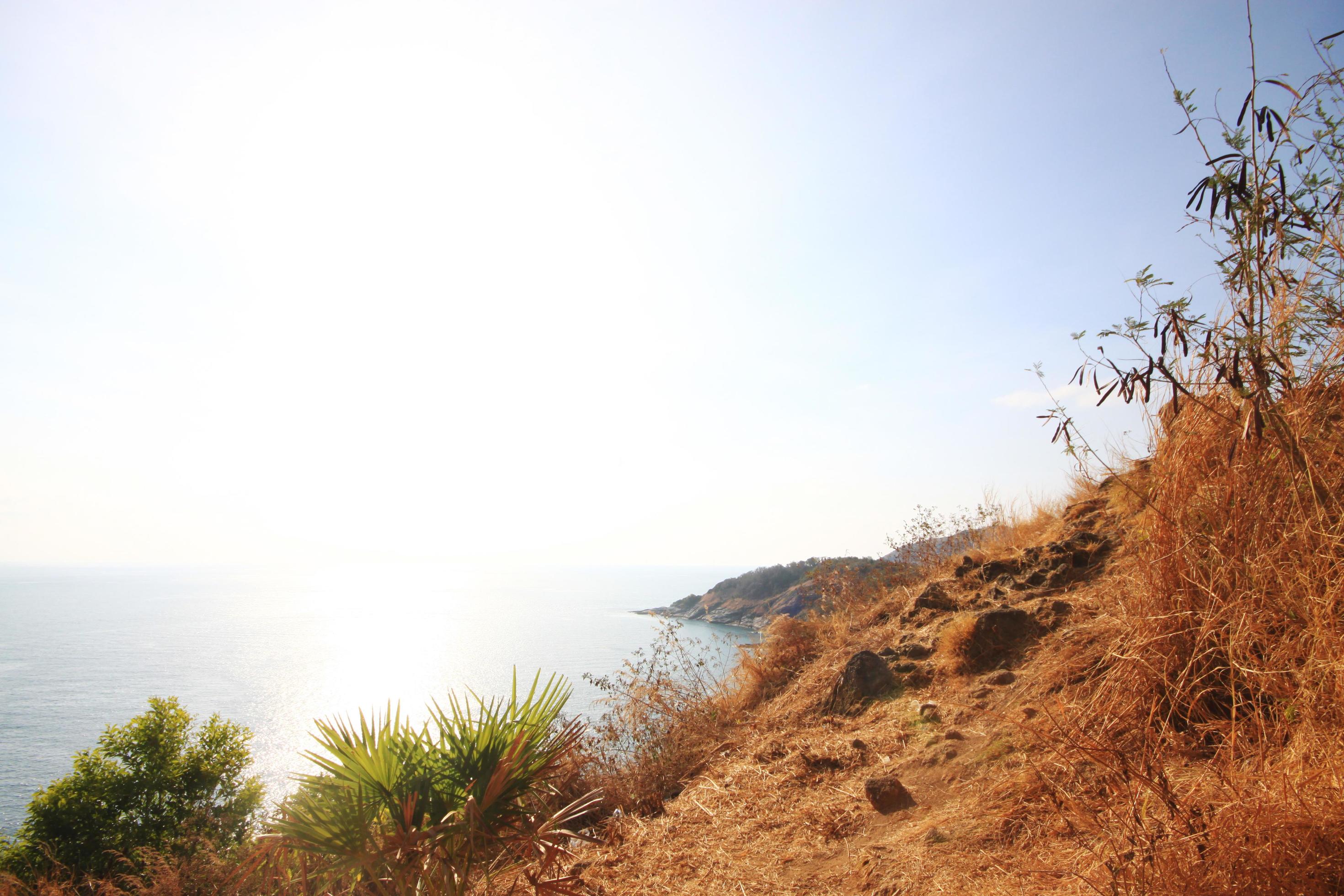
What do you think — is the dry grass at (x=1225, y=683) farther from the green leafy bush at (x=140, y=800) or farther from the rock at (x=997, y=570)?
the green leafy bush at (x=140, y=800)

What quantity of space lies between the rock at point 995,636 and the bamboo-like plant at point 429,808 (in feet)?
12.1

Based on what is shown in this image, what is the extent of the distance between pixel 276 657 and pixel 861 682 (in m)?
51.5

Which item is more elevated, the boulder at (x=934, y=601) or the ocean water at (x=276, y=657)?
the boulder at (x=934, y=601)

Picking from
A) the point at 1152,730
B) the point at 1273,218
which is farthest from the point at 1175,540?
the point at 1273,218

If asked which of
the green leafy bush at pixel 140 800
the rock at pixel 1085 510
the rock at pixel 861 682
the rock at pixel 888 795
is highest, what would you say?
the rock at pixel 1085 510

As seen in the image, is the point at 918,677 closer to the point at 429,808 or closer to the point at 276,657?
the point at 429,808

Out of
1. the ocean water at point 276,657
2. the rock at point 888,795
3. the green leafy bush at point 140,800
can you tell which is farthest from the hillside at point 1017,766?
the green leafy bush at point 140,800

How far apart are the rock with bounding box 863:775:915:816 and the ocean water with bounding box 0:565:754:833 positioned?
2617 mm

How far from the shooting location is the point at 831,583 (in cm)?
859

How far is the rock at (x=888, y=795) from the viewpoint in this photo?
3.50 m

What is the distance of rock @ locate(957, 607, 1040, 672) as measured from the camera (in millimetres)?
4855

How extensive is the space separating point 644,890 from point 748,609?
79.8ft

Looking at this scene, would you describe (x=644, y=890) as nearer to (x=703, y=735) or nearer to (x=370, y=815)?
(x=370, y=815)

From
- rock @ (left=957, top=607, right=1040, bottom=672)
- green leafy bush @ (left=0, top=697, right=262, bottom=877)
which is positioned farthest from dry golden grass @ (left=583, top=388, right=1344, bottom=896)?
green leafy bush @ (left=0, top=697, right=262, bottom=877)
